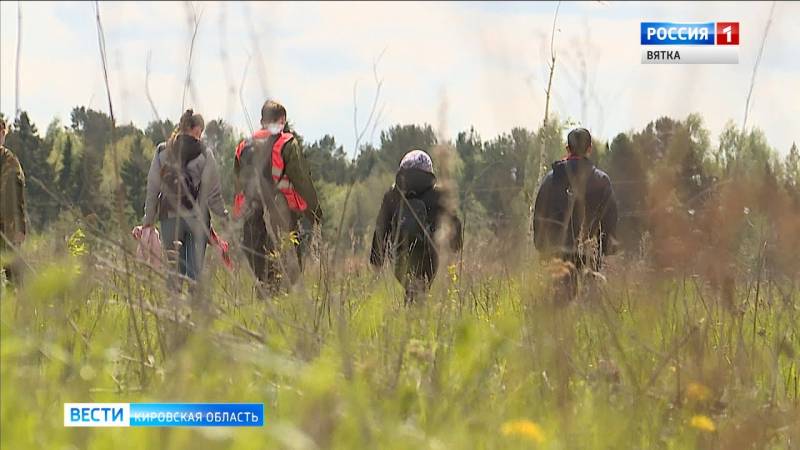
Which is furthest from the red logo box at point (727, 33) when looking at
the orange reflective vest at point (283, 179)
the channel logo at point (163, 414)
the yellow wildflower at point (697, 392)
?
the orange reflective vest at point (283, 179)

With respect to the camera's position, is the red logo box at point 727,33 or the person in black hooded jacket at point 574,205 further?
the person in black hooded jacket at point 574,205

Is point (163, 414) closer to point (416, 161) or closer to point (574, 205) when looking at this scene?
point (574, 205)

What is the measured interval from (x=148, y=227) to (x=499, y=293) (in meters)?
2.91

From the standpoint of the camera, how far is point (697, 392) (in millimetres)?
3146

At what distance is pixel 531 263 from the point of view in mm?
3785

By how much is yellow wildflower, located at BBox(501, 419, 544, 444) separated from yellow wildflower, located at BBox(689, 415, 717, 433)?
473mm

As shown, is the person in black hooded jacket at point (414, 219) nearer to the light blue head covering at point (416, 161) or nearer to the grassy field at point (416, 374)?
the light blue head covering at point (416, 161)

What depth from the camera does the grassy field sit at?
263 centimetres

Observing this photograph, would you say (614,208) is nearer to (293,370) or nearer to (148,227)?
(148,227)

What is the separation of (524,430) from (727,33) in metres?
1.34

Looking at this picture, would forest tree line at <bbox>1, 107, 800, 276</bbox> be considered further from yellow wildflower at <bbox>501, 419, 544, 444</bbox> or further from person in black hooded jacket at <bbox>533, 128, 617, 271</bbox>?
person in black hooded jacket at <bbox>533, 128, 617, 271</bbox>

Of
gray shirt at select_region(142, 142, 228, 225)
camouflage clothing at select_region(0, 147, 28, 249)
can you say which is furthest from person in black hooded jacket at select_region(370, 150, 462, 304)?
camouflage clothing at select_region(0, 147, 28, 249)

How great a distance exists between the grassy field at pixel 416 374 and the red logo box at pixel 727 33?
72cm

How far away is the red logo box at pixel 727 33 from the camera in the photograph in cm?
320
